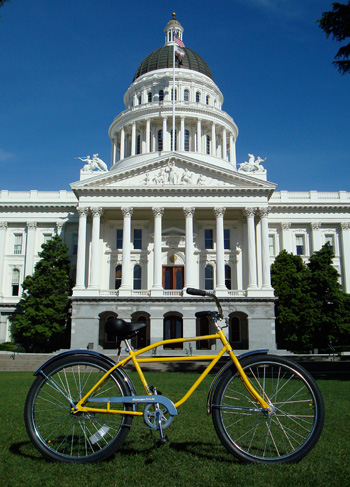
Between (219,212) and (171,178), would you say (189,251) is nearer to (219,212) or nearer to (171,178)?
(219,212)

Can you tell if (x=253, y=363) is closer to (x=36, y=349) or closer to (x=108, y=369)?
(x=108, y=369)

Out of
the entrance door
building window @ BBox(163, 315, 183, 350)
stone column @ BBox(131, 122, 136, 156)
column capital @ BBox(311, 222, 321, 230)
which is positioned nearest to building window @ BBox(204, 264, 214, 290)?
the entrance door

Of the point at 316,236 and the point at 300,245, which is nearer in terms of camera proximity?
the point at 316,236

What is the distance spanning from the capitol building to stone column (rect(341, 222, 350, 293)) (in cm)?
11

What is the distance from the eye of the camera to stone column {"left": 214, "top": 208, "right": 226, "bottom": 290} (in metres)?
44.2

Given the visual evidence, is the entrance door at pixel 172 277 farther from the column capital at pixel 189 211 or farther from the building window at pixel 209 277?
the column capital at pixel 189 211

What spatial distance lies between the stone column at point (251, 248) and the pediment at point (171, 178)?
98.1 inches

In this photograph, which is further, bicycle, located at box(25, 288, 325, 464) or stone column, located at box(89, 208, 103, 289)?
stone column, located at box(89, 208, 103, 289)

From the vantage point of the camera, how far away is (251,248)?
4512 centimetres

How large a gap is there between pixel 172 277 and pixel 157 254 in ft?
15.3

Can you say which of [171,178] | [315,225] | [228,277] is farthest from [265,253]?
[315,225]

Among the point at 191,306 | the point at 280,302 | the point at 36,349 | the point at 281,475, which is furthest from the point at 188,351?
the point at 281,475

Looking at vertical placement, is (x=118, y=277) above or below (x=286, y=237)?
below

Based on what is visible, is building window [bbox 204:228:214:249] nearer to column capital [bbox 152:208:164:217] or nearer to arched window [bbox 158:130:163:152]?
column capital [bbox 152:208:164:217]
